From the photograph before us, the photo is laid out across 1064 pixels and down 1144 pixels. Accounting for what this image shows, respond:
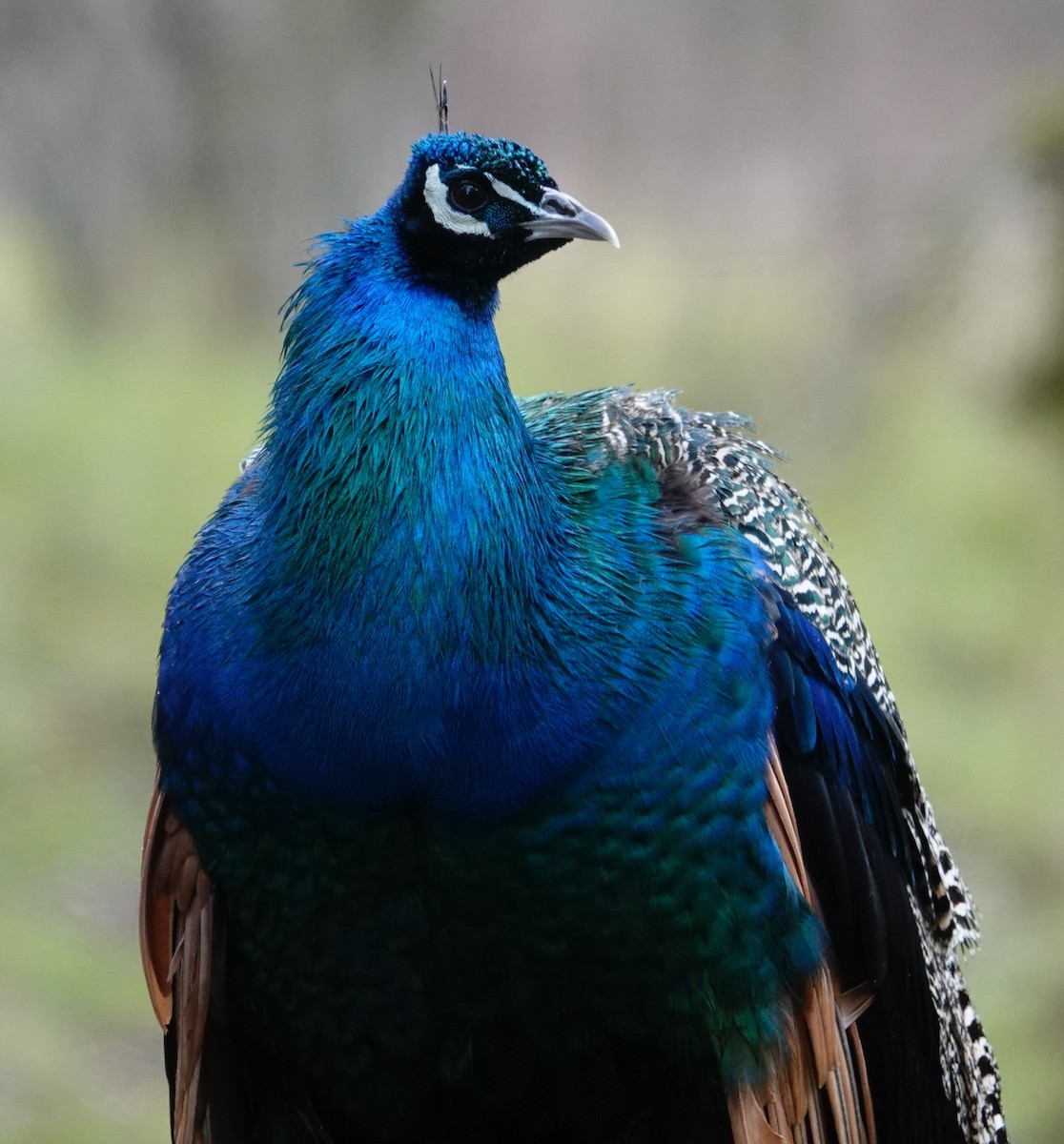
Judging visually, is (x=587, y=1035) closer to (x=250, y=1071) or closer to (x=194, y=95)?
(x=250, y=1071)

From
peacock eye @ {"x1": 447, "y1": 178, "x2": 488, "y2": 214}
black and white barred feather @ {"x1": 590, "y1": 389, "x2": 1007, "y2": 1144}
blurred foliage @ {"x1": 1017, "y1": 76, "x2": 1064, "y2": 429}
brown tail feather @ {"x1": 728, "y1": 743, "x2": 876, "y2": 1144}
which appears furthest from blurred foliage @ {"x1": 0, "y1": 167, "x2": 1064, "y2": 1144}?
peacock eye @ {"x1": 447, "y1": 178, "x2": 488, "y2": 214}

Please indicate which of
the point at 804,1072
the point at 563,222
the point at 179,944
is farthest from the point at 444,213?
the point at 804,1072

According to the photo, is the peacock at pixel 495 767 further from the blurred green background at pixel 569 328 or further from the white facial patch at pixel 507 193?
the blurred green background at pixel 569 328

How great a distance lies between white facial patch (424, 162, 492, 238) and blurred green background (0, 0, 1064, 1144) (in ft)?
8.13

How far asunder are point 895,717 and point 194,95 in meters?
6.96

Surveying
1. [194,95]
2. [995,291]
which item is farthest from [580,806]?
[194,95]

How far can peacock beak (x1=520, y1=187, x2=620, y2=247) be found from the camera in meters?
3.10

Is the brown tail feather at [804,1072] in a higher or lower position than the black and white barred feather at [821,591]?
lower

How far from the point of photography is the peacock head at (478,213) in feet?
9.92

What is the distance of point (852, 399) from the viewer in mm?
7547

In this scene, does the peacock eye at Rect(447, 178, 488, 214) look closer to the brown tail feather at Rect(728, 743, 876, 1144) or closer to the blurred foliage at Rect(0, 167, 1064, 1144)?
the brown tail feather at Rect(728, 743, 876, 1144)

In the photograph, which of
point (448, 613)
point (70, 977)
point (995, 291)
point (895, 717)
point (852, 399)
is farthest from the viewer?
point (852, 399)

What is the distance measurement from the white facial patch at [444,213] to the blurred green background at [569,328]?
2.48 meters

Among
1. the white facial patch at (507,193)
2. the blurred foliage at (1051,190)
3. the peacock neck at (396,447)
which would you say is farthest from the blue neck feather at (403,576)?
the blurred foliage at (1051,190)
